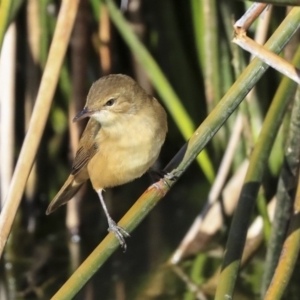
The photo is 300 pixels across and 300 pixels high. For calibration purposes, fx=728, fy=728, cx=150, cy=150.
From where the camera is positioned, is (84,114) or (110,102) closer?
(84,114)

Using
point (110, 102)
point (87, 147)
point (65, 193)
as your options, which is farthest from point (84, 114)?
point (65, 193)

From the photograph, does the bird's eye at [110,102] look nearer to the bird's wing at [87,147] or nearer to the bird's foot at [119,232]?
the bird's wing at [87,147]

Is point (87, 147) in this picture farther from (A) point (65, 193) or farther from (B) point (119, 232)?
(B) point (119, 232)

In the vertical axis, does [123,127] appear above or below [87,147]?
above

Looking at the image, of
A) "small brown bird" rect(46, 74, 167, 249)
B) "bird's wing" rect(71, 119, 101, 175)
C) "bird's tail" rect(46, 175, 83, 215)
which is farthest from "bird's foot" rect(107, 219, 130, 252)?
"bird's tail" rect(46, 175, 83, 215)

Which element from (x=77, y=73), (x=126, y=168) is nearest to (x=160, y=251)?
(x=77, y=73)

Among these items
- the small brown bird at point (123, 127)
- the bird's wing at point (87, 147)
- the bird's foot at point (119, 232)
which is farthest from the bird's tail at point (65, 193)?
the bird's foot at point (119, 232)
